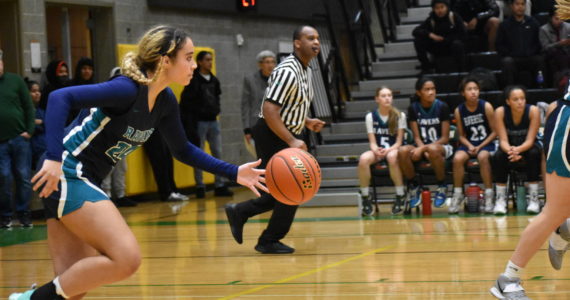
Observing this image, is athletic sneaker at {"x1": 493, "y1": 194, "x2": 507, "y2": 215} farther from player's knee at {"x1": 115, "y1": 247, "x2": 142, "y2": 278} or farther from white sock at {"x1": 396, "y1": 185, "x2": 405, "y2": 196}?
player's knee at {"x1": 115, "y1": 247, "x2": 142, "y2": 278}

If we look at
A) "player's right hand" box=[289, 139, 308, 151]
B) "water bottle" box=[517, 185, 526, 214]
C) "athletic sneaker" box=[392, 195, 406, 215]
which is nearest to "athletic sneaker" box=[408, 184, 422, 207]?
"athletic sneaker" box=[392, 195, 406, 215]

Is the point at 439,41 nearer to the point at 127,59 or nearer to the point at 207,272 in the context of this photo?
the point at 207,272

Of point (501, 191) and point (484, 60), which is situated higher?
point (484, 60)

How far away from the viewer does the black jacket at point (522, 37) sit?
11.5 metres

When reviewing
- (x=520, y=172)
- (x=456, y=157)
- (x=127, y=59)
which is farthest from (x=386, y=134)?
(x=127, y=59)

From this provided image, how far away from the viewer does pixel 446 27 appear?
12023 mm

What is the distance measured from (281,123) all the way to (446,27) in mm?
5956

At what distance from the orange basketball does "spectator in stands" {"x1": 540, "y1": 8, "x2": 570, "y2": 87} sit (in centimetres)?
643

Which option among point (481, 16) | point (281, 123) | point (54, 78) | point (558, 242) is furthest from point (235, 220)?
point (481, 16)

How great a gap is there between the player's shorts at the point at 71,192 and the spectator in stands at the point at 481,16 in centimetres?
976

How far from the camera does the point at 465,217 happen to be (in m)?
9.12

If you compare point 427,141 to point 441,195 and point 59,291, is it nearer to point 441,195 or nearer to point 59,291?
point 441,195

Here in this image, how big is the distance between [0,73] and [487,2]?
22.6 ft

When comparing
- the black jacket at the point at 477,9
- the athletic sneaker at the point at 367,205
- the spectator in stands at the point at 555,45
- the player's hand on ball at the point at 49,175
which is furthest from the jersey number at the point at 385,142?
the player's hand on ball at the point at 49,175
